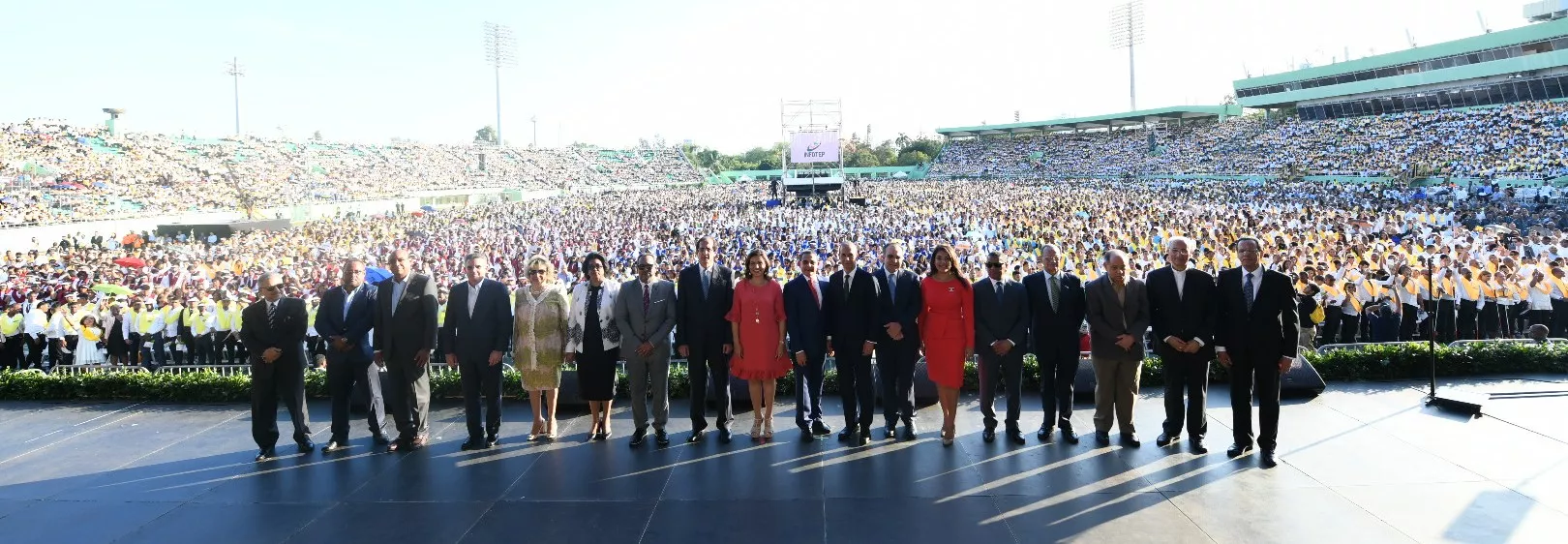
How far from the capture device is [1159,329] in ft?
16.4

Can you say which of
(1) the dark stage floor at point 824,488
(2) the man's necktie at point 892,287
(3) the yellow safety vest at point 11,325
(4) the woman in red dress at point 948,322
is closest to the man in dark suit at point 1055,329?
(1) the dark stage floor at point 824,488

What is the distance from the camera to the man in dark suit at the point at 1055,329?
5.09m

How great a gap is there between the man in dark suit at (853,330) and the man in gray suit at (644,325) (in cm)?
99

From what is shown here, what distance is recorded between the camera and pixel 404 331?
17.1ft

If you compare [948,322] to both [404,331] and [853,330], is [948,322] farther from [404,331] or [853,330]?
[404,331]

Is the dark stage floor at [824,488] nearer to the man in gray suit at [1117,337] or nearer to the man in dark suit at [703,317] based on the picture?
the man in gray suit at [1117,337]

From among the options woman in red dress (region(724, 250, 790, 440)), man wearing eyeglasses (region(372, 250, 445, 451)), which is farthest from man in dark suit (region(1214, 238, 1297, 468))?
man wearing eyeglasses (region(372, 250, 445, 451))

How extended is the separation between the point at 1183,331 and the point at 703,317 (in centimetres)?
279

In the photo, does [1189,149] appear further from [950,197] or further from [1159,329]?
[1159,329]

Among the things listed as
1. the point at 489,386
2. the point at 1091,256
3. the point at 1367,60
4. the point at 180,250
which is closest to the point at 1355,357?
the point at 489,386

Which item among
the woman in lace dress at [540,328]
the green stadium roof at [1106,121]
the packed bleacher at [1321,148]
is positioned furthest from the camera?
the green stadium roof at [1106,121]

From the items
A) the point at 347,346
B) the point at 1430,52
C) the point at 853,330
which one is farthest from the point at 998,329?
the point at 1430,52

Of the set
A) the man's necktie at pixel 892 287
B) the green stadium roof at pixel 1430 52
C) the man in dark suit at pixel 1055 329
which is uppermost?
the green stadium roof at pixel 1430 52

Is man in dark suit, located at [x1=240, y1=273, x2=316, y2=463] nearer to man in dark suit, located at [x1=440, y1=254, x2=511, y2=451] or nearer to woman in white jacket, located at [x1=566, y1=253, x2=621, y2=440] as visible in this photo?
man in dark suit, located at [x1=440, y1=254, x2=511, y2=451]
